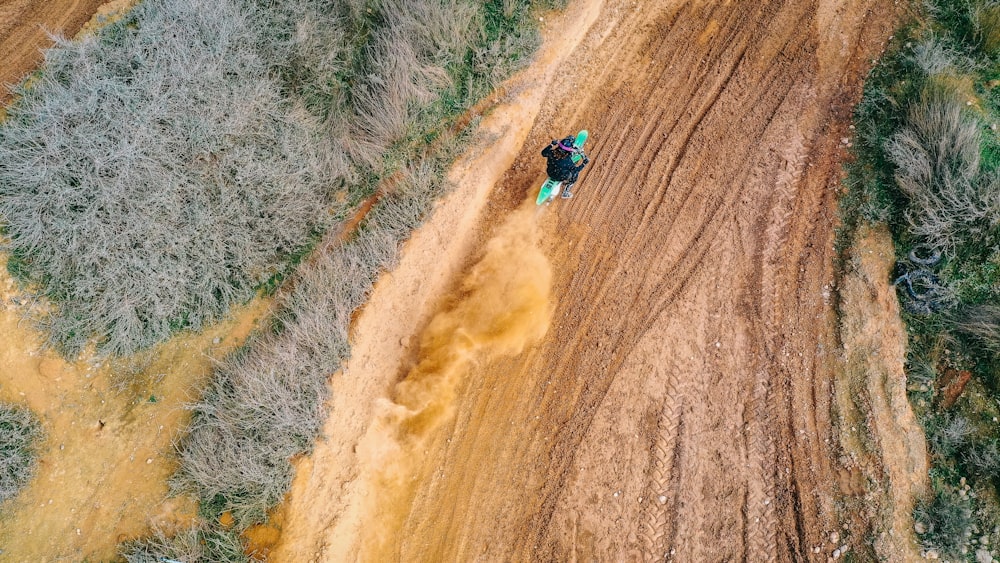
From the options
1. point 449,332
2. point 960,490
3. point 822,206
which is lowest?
point 960,490

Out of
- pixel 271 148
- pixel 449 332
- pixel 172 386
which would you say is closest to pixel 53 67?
pixel 271 148

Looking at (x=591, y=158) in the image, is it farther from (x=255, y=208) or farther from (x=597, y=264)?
(x=255, y=208)

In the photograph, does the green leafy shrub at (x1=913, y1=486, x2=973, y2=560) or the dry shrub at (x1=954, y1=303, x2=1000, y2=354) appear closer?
the green leafy shrub at (x1=913, y1=486, x2=973, y2=560)

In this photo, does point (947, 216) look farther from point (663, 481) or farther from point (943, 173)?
point (663, 481)

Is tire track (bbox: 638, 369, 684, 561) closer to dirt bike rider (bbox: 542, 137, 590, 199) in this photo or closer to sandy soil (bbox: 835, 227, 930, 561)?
sandy soil (bbox: 835, 227, 930, 561)

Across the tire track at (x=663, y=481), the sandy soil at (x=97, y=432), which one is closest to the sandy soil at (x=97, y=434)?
the sandy soil at (x=97, y=432)

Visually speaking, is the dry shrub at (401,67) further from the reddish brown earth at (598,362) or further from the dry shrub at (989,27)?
the dry shrub at (989,27)

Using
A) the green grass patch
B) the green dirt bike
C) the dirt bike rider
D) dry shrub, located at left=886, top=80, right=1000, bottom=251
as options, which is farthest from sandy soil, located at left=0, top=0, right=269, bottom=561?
dry shrub, located at left=886, top=80, right=1000, bottom=251
